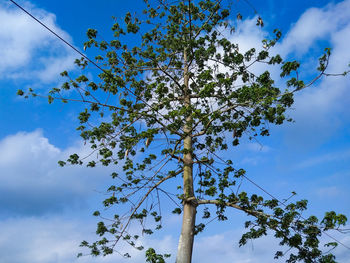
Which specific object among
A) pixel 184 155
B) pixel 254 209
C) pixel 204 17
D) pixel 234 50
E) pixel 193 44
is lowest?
pixel 254 209

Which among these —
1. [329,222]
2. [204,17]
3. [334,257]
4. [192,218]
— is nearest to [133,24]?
[204,17]

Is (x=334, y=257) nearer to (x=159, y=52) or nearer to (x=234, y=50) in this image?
(x=234, y=50)

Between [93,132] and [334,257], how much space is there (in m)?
6.32

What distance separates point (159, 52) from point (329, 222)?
672 centimetres

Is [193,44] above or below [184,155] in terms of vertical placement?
above

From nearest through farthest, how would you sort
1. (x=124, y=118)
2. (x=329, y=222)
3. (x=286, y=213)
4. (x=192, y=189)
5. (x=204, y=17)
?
(x=329, y=222), (x=286, y=213), (x=192, y=189), (x=124, y=118), (x=204, y=17)

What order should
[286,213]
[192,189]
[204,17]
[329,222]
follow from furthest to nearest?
[204,17], [192,189], [286,213], [329,222]

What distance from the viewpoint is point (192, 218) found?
718 centimetres

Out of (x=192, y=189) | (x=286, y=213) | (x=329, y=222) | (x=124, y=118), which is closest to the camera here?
(x=329, y=222)

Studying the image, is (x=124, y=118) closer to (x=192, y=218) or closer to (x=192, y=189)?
(x=192, y=189)

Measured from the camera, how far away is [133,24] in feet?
29.9

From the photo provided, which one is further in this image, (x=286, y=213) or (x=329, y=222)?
(x=286, y=213)

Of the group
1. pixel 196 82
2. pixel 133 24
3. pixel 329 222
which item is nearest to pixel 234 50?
pixel 196 82

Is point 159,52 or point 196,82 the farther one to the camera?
point 159,52
